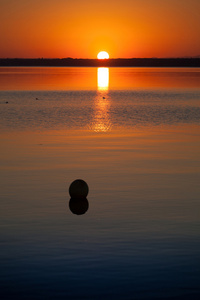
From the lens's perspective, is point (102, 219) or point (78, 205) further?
point (78, 205)

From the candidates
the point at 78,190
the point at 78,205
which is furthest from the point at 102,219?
the point at 78,190

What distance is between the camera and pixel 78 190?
58.4 ft

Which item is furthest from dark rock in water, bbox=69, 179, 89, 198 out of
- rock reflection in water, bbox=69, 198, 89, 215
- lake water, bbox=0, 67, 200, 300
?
lake water, bbox=0, 67, 200, 300

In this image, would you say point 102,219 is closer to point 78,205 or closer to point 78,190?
point 78,205

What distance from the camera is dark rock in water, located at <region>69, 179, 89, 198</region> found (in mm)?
17812

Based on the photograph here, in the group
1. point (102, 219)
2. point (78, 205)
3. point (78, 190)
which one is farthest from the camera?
point (78, 190)

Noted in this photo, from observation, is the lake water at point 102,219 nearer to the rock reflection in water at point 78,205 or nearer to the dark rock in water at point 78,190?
the rock reflection in water at point 78,205

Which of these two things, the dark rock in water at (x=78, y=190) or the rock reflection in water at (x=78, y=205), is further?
the dark rock in water at (x=78, y=190)

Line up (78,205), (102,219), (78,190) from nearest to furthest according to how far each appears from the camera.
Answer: (102,219) < (78,205) < (78,190)

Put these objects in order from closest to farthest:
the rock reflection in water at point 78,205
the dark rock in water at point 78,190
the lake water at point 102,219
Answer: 1. the lake water at point 102,219
2. the rock reflection in water at point 78,205
3. the dark rock in water at point 78,190

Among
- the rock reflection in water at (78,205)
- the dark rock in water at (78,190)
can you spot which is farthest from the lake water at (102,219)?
the dark rock in water at (78,190)

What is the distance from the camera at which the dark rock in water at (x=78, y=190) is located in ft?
58.4

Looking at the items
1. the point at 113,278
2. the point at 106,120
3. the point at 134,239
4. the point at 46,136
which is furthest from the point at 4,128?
the point at 113,278

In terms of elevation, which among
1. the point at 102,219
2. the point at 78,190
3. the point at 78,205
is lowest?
the point at 102,219
